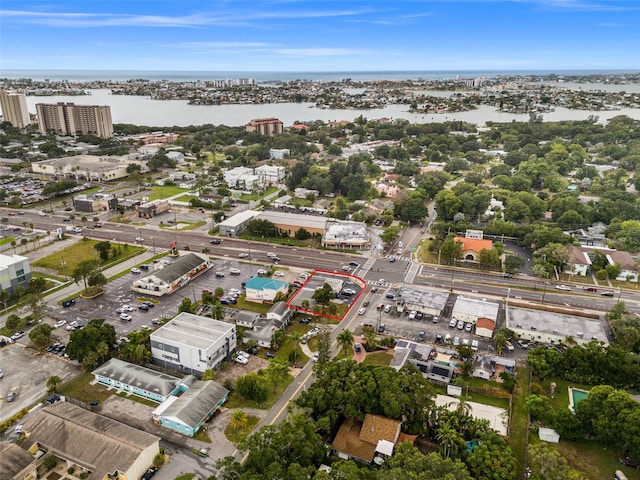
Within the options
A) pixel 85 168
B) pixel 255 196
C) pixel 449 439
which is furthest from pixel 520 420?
pixel 85 168

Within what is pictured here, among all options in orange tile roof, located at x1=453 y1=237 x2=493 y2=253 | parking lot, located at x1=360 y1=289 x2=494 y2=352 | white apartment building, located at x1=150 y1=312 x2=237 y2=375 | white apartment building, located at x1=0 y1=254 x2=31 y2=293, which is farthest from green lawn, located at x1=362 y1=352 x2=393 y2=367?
white apartment building, located at x1=0 y1=254 x2=31 y2=293

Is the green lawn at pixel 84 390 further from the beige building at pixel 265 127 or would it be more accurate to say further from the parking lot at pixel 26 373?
the beige building at pixel 265 127

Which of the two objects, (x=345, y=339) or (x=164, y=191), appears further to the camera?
(x=164, y=191)

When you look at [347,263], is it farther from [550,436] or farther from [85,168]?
[85,168]

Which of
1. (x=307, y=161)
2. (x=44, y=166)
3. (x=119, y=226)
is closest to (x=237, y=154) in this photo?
(x=307, y=161)

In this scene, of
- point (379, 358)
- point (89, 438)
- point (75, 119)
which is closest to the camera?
point (89, 438)

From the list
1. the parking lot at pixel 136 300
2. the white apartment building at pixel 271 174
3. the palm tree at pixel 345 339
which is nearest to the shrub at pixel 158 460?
the palm tree at pixel 345 339
